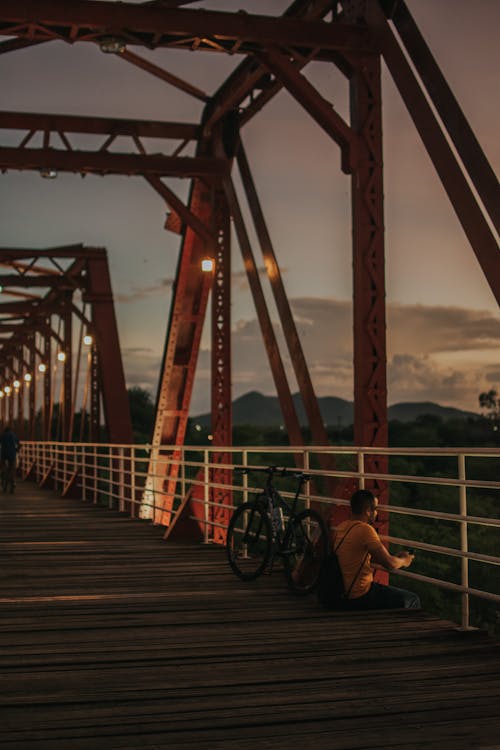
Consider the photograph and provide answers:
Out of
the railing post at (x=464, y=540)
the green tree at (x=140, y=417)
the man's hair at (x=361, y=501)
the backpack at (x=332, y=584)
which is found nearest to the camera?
the railing post at (x=464, y=540)

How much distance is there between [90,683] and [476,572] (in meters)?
36.8

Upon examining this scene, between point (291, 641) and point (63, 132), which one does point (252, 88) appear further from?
point (291, 641)

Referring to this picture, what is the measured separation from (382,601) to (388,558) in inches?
22.0

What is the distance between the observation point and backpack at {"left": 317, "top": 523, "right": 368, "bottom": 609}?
684 cm

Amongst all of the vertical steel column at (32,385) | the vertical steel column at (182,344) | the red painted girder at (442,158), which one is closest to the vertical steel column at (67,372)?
the vertical steel column at (32,385)

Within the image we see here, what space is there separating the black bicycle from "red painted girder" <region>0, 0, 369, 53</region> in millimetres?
4688

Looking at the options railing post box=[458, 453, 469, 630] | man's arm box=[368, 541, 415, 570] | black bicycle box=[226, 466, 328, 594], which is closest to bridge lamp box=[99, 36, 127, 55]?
black bicycle box=[226, 466, 328, 594]

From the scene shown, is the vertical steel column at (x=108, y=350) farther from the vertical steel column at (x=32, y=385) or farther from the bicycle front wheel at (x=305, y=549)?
the vertical steel column at (x=32, y=385)

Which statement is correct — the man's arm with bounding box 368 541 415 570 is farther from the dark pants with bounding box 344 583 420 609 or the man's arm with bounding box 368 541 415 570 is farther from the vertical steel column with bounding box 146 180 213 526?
the vertical steel column with bounding box 146 180 213 526

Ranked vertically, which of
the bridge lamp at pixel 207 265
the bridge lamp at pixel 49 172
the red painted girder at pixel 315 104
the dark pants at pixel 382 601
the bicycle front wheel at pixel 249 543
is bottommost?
the dark pants at pixel 382 601

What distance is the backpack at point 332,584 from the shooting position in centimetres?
684

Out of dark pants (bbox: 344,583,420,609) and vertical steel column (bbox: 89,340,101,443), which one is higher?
vertical steel column (bbox: 89,340,101,443)

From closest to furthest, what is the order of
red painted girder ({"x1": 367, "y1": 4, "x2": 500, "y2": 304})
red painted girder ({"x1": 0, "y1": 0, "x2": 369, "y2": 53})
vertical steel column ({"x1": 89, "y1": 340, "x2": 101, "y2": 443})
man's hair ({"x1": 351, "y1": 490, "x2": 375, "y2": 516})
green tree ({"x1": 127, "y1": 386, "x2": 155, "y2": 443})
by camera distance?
1. man's hair ({"x1": 351, "y1": 490, "x2": 375, "y2": 516})
2. red painted girder ({"x1": 367, "y1": 4, "x2": 500, "y2": 304})
3. red painted girder ({"x1": 0, "y1": 0, "x2": 369, "y2": 53})
4. vertical steel column ({"x1": 89, "y1": 340, "x2": 101, "y2": 443})
5. green tree ({"x1": 127, "y1": 386, "x2": 155, "y2": 443})

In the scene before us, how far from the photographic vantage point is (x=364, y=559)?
6.71 m
